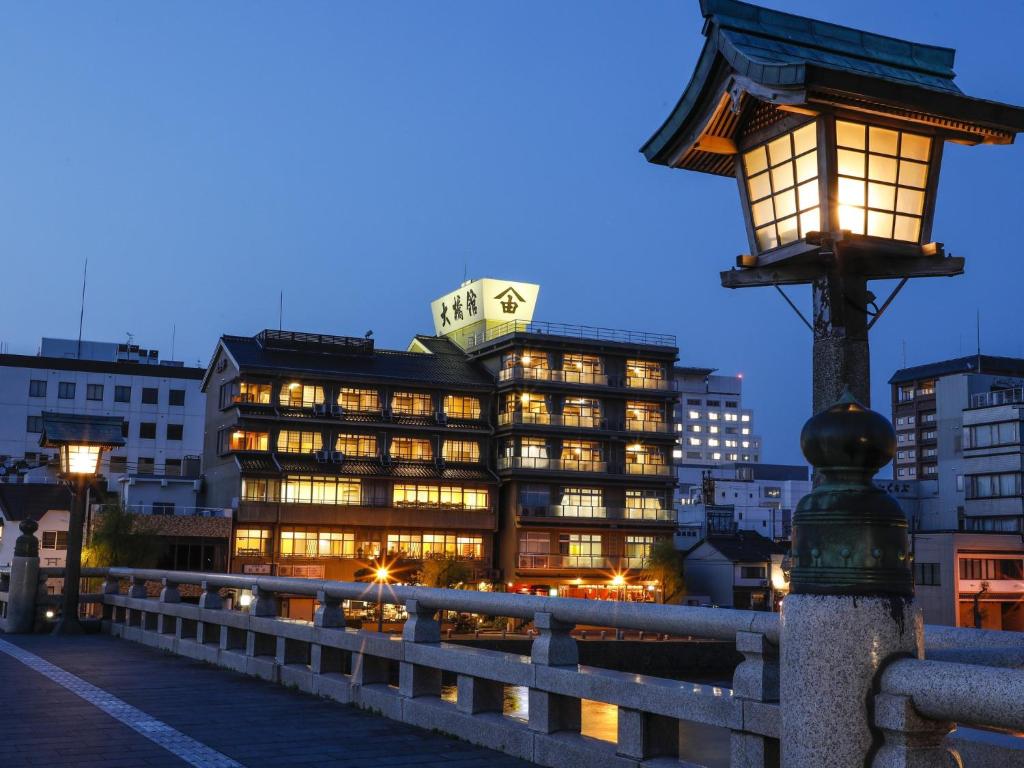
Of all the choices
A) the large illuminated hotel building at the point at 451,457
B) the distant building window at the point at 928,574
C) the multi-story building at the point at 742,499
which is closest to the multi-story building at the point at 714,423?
the multi-story building at the point at 742,499

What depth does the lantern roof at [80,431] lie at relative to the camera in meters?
24.4

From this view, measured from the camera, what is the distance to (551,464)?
236 feet

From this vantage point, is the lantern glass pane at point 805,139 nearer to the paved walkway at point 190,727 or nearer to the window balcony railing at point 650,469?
the paved walkway at point 190,727

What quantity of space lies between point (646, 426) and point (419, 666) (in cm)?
6538

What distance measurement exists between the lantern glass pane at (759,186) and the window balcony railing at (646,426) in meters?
63.0

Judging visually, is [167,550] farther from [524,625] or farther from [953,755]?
[953,755]

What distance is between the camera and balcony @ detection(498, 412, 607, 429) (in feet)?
235

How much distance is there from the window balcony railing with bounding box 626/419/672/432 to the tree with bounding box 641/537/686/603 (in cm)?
795

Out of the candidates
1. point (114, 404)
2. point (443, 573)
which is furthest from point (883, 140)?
point (114, 404)

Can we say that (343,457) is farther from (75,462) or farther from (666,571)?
(75,462)

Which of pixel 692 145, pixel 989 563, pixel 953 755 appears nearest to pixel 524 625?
pixel 989 563

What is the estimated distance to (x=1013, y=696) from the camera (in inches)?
182

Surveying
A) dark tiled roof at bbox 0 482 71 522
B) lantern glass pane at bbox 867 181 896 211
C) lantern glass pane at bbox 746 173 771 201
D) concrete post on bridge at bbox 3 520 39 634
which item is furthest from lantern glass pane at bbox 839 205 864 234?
dark tiled roof at bbox 0 482 71 522

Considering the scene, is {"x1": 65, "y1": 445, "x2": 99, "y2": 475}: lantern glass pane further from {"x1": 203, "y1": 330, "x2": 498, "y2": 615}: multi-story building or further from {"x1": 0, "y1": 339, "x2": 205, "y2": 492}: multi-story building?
{"x1": 0, "y1": 339, "x2": 205, "y2": 492}: multi-story building
